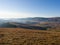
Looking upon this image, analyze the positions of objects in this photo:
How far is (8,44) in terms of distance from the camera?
1714 centimetres

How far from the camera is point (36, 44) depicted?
16906mm

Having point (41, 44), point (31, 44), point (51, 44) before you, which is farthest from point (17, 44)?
point (51, 44)

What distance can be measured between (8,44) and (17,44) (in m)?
1.41

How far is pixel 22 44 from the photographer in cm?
1700

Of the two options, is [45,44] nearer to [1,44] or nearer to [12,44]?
[12,44]

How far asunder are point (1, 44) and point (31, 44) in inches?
182

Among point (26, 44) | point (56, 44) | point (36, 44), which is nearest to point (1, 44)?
point (26, 44)

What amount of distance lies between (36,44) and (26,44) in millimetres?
1533

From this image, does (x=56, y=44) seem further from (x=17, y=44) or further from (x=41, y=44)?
(x=17, y=44)

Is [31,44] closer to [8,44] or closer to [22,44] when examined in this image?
[22,44]

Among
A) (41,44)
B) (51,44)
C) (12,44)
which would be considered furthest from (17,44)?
(51,44)

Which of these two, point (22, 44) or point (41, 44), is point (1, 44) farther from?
point (41, 44)

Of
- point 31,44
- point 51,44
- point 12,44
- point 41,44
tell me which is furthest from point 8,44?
point 51,44

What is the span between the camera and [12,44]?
1700 centimetres
